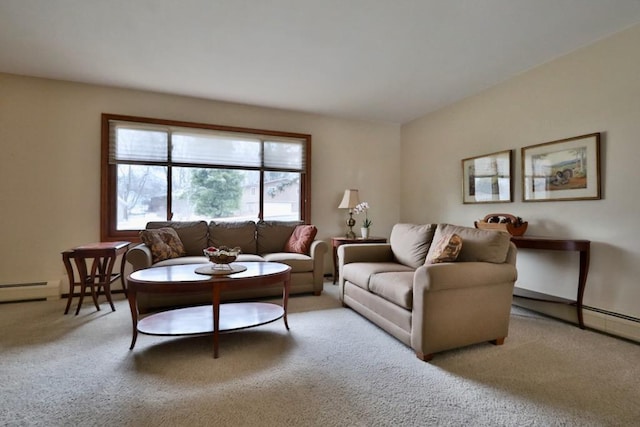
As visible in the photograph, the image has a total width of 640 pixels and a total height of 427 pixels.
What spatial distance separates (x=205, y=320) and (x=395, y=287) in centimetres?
151

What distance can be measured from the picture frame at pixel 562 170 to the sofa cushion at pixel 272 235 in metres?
2.86

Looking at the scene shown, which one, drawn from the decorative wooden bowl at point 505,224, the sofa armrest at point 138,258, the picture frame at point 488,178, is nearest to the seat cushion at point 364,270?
the decorative wooden bowl at point 505,224

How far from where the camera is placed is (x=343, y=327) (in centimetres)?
262

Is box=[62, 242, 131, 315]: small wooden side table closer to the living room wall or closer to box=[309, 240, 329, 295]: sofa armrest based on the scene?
box=[309, 240, 329, 295]: sofa armrest

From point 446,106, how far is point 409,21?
2214mm

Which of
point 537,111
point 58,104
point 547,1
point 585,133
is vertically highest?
point 547,1

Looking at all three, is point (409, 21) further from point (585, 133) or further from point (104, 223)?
point (104, 223)

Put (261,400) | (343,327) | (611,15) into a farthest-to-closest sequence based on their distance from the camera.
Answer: (343,327) → (611,15) → (261,400)

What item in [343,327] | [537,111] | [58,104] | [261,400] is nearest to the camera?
[261,400]

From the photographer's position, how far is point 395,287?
2275 millimetres

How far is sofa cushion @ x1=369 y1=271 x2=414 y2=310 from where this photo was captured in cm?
215

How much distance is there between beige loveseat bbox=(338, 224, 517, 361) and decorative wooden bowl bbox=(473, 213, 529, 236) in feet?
2.64

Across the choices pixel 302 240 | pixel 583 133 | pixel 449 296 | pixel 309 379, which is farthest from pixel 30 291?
pixel 583 133

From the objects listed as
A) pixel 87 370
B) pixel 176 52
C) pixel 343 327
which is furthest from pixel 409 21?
pixel 87 370
